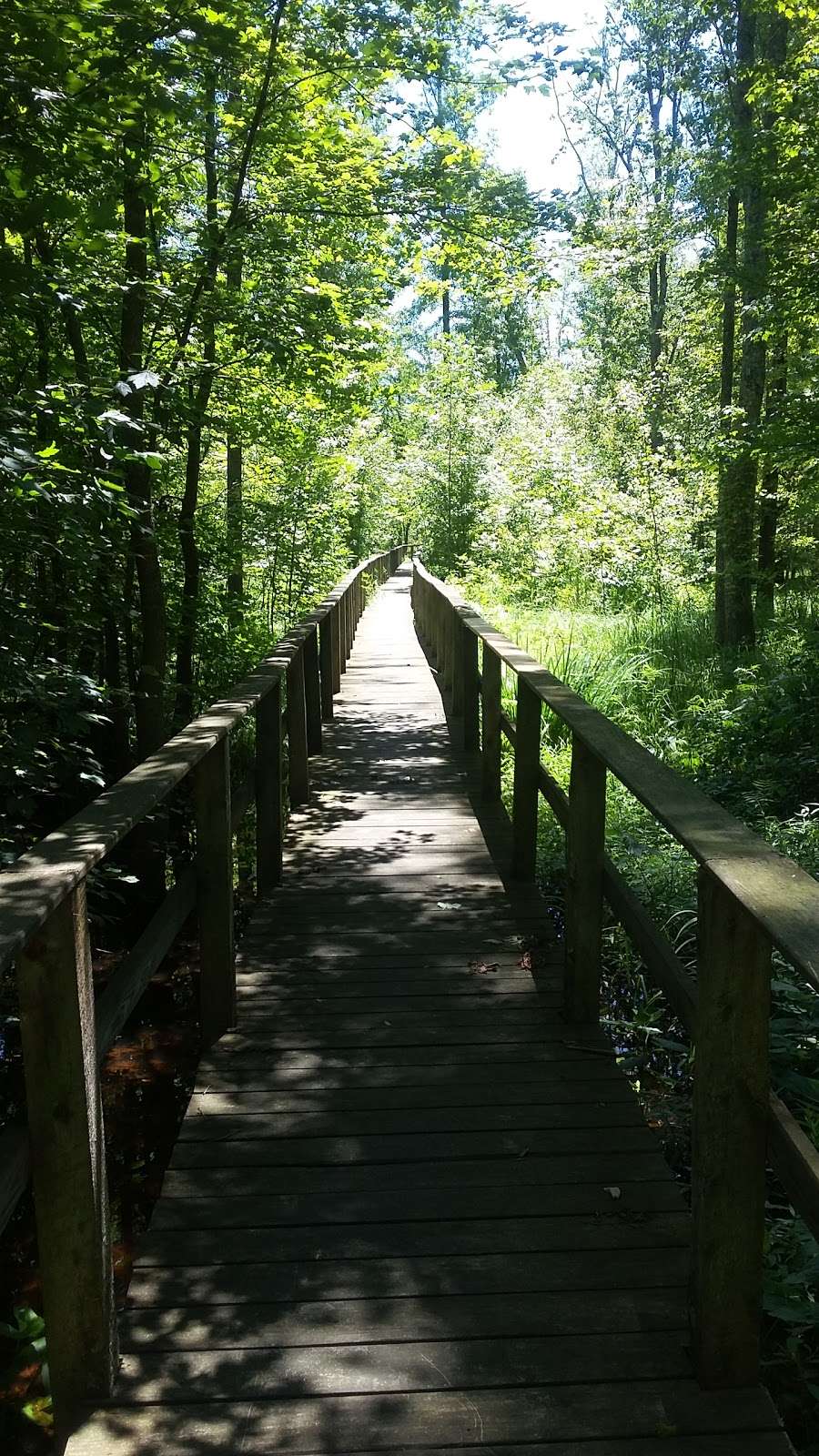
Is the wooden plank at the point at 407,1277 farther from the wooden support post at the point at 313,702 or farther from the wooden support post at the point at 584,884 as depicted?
the wooden support post at the point at 313,702

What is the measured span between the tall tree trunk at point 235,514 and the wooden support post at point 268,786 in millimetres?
3252

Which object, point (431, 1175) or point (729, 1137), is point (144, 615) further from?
point (729, 1137)

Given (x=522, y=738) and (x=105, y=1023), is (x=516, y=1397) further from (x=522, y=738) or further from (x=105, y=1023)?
(x=522, y=738)

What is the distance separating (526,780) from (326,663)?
4.50 m

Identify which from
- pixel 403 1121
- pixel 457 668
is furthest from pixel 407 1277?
pixel 457 668

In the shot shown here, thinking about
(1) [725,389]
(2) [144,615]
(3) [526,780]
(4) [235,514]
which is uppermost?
(1) [725,389]

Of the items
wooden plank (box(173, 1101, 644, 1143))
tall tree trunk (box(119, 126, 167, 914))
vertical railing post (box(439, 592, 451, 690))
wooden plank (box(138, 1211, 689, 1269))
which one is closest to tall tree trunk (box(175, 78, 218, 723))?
tall tree trunk (box(119, 126, 167, 914))

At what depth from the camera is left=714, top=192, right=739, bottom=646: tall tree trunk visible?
11359 mm

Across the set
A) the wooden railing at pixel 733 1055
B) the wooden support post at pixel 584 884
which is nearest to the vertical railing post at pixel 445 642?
the wooden support post at pixel 584 884

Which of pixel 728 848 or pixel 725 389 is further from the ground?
pixel 725 389

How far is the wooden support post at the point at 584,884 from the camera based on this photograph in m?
3.46

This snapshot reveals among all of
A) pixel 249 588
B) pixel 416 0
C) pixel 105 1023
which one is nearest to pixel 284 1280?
pixel 105 1023

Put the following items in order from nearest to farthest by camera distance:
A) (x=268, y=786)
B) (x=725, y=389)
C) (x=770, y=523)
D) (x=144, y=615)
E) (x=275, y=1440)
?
(x=275, y=1440)
(x=268, y=786)
(x=144, y=615)
(x=725, y=389)
(x=770, y=523)

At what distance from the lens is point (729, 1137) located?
2035 millimetres
